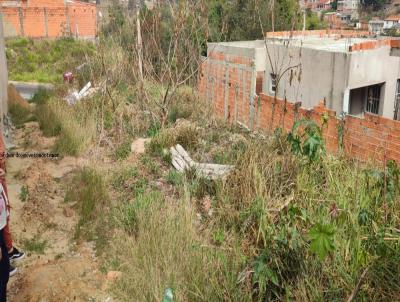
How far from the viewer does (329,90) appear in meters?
10.0

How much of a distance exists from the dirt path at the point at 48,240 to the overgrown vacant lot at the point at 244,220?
0.18 m

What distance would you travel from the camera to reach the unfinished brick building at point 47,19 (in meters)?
24.2

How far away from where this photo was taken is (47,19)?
2542 centimetres

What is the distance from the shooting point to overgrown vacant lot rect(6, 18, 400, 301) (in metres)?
2.74

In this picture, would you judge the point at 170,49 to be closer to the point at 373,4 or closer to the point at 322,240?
the point at 322,240

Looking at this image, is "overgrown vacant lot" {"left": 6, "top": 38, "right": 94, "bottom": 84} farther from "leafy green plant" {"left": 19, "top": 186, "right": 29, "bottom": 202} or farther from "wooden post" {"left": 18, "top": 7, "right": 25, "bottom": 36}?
"leafy green plant" {"left": 19, "top": 186, "right": 29, "bottom": 202}

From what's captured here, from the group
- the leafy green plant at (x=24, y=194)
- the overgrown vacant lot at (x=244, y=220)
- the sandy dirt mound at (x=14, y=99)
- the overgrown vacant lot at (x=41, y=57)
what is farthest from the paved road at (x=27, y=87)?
the leafy green plant at (x=24, y=194)

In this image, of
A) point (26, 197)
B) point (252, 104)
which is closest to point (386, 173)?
point (26, 197)

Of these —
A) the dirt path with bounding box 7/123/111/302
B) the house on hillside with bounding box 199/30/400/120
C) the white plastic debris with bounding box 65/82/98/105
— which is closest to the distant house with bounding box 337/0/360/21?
the house on hillside with bounding box 199/30/400/120

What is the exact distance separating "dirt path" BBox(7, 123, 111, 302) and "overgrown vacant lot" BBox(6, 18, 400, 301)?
0.58 ft

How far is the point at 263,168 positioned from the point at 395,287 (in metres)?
2.10

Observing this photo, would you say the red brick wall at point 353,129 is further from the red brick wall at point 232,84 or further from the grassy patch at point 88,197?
the grassy patch at point 88,197

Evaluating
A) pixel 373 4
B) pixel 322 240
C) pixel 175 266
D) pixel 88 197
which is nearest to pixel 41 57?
pixel 88 197

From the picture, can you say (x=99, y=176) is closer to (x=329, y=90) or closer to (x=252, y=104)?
(x=252, y=104)
